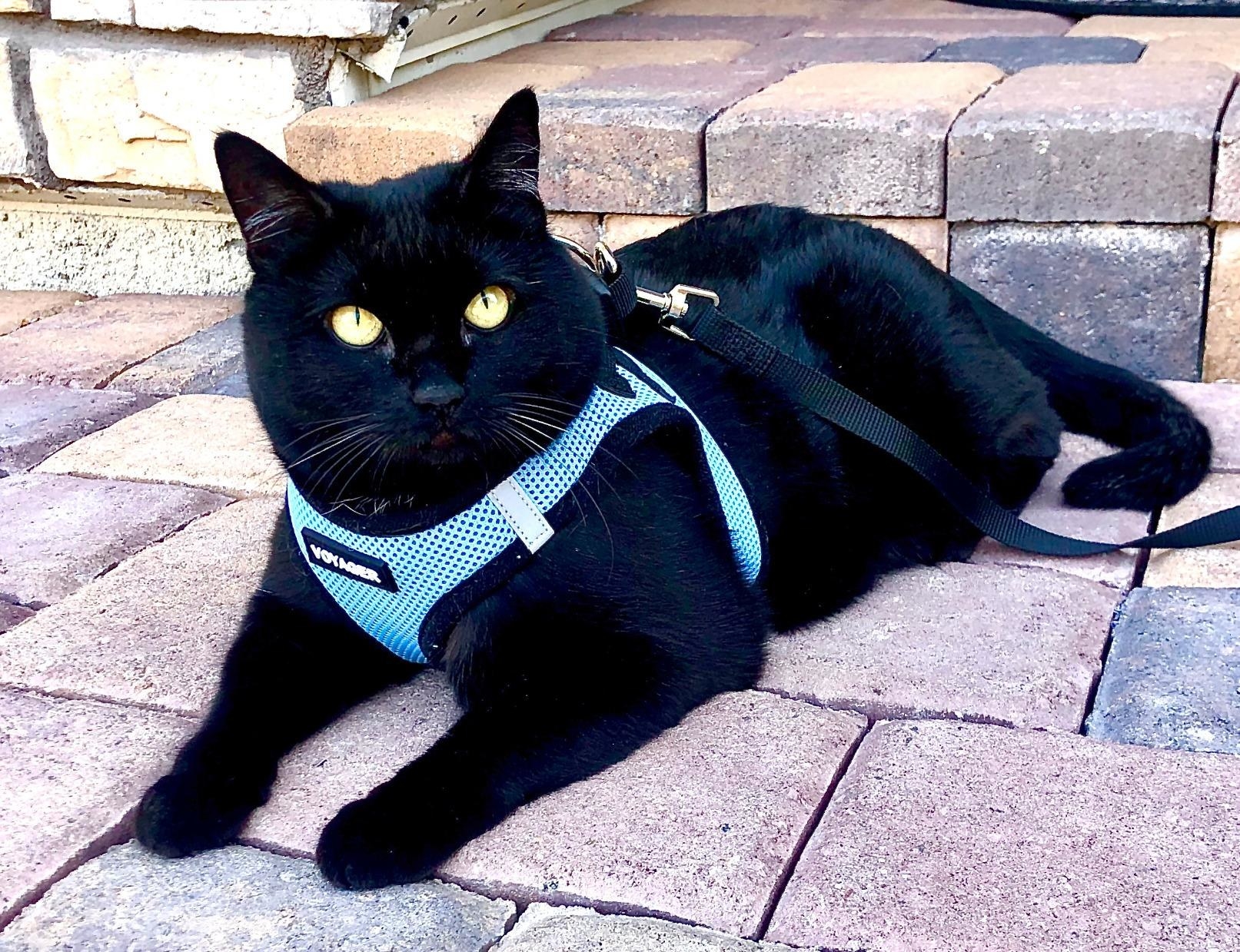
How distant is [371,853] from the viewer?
4.35 feet

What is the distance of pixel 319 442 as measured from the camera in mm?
1469

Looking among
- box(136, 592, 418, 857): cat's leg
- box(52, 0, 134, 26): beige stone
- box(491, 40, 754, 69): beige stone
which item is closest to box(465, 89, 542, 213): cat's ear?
box(136, 592, 418, 857): cat's leg

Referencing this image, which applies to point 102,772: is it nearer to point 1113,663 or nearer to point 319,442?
point 319,442

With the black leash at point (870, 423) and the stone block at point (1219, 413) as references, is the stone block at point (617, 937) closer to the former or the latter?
the black leash at point (870, 423)

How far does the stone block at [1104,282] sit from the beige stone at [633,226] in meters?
0.57

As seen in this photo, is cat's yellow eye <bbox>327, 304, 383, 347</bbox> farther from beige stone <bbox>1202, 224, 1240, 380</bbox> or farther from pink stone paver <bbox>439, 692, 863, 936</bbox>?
beige stone <bbox>1202, 224, 1240, 380</bbox>

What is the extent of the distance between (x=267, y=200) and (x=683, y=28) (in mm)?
2456

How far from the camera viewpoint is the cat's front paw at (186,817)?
1.38 m

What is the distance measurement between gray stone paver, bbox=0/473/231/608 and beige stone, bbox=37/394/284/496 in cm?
4

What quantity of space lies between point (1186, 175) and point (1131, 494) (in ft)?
2.36

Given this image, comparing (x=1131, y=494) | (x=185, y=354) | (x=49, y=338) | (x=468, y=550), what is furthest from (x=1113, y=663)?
(x=49, y=338)

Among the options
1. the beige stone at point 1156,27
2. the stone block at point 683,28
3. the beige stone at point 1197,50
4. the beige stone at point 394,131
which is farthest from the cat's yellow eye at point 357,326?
the beige stone at point 1156,27

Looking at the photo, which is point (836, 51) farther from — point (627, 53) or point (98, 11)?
point (98, 11)

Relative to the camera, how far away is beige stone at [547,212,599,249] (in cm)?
288
